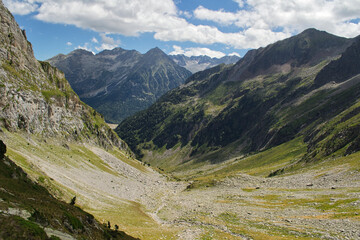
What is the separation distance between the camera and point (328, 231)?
4031 centimetres

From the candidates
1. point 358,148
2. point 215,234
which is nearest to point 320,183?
point 358,148

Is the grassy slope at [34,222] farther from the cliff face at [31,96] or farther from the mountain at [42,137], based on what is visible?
the cliff face at [31,96]

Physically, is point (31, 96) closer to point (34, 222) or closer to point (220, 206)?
point (220, 206)

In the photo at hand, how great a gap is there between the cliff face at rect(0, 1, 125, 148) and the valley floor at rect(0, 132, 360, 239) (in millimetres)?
9295

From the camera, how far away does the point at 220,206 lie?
70625 millimetres

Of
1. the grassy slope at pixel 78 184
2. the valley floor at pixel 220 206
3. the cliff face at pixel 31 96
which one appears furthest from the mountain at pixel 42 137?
the valley floor at pixel 220 206

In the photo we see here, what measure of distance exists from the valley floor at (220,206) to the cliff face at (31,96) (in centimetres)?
930

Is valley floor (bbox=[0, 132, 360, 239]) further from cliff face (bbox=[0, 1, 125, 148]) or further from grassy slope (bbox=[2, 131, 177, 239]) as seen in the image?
cliff face (bbox=[0, 1, 125, 148])

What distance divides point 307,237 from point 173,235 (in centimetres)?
2158

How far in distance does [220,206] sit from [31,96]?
3489 inches

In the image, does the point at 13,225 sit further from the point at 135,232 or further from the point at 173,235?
the point at 173,235

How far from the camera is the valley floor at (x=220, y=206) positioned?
144 ft

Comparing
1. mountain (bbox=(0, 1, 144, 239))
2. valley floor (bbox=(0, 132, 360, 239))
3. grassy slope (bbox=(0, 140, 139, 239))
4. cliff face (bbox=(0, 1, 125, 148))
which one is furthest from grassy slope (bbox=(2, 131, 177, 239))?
grassy slope (bbox=(0, 140, 139, 239))

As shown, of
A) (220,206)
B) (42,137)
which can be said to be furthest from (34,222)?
(42,137)
